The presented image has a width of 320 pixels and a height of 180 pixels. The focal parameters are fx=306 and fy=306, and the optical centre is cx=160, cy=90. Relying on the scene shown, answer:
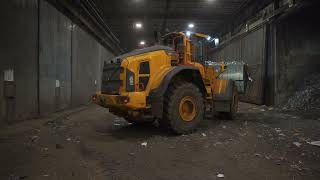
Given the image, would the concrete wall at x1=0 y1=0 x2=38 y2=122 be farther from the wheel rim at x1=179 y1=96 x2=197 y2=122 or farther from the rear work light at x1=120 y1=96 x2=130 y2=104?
the wheel rim at x1=179 y1=96 x2=197 y2=122

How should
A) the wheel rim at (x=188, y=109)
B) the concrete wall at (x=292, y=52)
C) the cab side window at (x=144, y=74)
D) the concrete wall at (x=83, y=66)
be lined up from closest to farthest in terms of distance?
the cab side window at (x=144, y=74), the wheel rim at (x=188, y=109), the concrete wall at (x=292, y=52), the concrete wall at (x=83, y=66)

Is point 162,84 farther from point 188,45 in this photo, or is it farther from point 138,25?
point 138,25

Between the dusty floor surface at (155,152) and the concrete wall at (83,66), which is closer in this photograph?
the dusty floor surface at (155,152)

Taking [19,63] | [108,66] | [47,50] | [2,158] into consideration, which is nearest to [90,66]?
[47,50]

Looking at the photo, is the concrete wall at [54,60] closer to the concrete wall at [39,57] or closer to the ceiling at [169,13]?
the concrete wall at [39,57]


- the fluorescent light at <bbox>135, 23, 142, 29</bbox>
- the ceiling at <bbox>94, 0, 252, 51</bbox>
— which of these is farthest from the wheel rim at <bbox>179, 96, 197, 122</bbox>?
the fluorescent light at <bbox>135, 23, 142, 29</bbox>

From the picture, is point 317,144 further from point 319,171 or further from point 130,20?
point 130,20

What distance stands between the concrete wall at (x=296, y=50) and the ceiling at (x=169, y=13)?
14.5 feet

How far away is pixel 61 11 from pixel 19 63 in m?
3.80

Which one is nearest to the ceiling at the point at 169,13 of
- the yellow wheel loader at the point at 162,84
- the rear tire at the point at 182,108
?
the yellow wheel loader at the point at 162,84

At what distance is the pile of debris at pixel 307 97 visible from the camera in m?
10.8

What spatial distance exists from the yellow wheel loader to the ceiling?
313 inches

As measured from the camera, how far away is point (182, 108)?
22.0 ft

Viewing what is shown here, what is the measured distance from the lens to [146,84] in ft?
20.7
